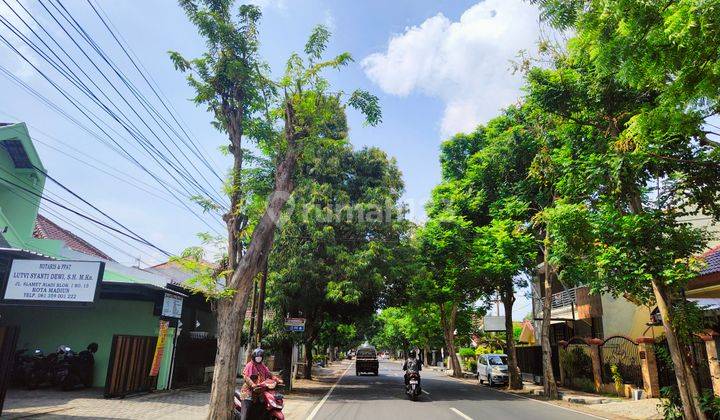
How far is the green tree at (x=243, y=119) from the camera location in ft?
32.7

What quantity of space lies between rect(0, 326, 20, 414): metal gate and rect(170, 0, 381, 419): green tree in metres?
3.80

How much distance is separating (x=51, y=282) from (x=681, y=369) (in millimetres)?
15193

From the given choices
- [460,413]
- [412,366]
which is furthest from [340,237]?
[460,413]

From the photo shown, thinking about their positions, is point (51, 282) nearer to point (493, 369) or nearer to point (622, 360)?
point (622, 360)

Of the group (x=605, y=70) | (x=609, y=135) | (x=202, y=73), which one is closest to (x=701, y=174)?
(x=609, y=135)

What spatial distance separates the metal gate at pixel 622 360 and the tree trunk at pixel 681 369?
8.04m

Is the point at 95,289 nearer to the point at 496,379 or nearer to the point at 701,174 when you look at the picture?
the point at 701,174

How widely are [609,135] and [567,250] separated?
3.19 meters

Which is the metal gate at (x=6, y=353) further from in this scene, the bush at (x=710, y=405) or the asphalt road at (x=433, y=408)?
the bush at (x=710, y=405)

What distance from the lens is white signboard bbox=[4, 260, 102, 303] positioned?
447 inches

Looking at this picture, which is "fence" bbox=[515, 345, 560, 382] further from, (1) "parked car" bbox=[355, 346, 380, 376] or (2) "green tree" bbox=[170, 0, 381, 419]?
(2) "green tree" bbox=[170, 0, 381, 419]

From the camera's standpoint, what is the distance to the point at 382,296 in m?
21.8

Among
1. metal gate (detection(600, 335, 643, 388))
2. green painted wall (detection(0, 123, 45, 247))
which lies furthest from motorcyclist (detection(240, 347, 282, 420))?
metal gate (detection(600, 335, 643, 388))

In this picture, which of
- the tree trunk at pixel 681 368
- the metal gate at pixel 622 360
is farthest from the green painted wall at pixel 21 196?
the metal gate at pixel 622 360
